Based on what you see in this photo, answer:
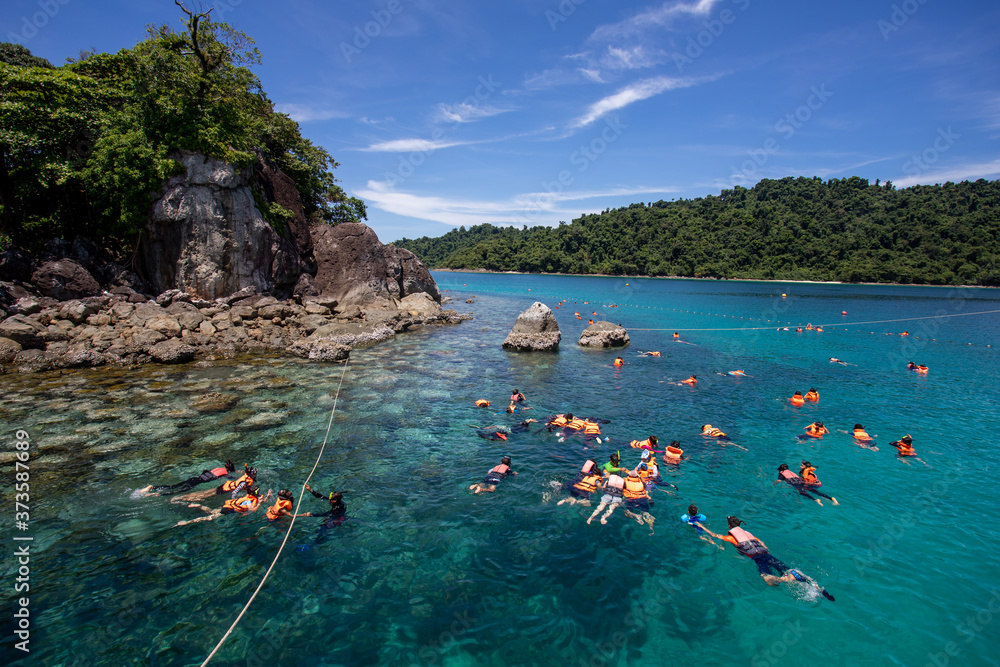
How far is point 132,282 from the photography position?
28.8 metres

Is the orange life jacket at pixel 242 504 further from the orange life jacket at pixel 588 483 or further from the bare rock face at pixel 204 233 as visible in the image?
the bare rock face at pixel 204 233

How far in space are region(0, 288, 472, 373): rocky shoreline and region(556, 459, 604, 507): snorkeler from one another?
58.8 ft

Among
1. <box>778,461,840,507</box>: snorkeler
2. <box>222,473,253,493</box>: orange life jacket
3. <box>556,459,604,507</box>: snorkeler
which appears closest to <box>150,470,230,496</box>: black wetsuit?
<box>222,473,253,493</box>: orange life jacket

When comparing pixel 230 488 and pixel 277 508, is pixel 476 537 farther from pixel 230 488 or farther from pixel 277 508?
pixel 230 488

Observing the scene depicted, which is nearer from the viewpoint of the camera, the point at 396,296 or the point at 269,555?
the point at 269,555

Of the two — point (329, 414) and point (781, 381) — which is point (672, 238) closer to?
point (781, 381)

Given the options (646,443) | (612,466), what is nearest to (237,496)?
(612,466)

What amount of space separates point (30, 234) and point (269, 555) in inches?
1219

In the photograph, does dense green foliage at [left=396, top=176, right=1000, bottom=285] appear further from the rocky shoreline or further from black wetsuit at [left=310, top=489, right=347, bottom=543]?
black wetsuit at [left=310, top=489, right=347, bottom=543]

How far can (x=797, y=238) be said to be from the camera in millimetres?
135375

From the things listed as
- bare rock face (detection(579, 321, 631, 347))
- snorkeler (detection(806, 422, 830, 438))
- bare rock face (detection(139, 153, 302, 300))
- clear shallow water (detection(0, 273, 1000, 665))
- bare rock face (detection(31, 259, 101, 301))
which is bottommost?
clear shallow water (detection(0, 273, 1000, 665))

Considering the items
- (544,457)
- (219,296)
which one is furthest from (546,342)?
(219,296)

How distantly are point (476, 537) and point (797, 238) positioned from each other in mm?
159377

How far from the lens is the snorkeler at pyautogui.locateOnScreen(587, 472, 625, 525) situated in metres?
11.5
